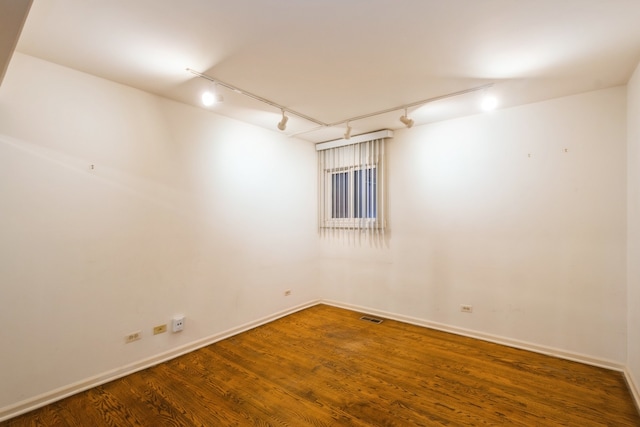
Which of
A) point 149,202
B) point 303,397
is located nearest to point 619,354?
point 303,397

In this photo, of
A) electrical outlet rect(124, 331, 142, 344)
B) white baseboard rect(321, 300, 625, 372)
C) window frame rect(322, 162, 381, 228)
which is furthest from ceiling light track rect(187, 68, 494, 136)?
white baseboard rect(321, 300, 625, 372)

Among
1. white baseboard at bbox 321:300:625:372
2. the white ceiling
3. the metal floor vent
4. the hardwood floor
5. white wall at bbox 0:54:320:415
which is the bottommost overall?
the hardwood floor

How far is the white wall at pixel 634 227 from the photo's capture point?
2.36 metres

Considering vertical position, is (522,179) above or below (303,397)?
above

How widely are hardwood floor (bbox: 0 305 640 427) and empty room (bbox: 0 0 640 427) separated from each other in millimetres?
Answer: 22

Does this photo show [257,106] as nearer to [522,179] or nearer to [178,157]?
[178,157]

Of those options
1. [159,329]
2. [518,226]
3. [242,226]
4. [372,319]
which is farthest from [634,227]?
[159,329]

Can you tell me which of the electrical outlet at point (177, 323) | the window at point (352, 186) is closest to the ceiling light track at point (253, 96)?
the window at point (352, 186)

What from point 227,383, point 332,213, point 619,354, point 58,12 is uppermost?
point 58,12

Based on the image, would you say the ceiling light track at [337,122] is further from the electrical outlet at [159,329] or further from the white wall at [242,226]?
the electrical outlet at [159,329]

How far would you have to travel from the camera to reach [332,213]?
495 cm

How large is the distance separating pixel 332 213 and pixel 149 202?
9.16 feet

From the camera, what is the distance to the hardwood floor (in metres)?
2.12

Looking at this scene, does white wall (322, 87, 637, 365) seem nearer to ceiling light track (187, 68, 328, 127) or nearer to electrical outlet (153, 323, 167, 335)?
ceiling light track (187, 68, 328, 127)
